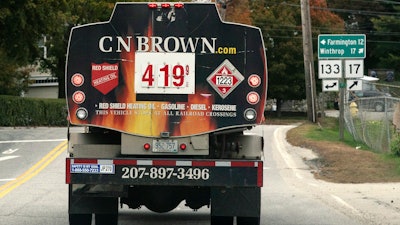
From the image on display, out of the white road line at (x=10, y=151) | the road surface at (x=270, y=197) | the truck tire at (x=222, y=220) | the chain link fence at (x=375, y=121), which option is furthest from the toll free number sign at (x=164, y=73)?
the white road line at (x=10, y=151)

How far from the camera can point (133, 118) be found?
28.1ft

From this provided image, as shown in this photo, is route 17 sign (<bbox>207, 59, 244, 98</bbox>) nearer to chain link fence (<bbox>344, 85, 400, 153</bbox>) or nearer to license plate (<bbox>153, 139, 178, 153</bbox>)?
license plate (<bbox>153, 139, 178, 153</bbox>)

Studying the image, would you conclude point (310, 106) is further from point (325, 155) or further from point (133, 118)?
point (133, 118)

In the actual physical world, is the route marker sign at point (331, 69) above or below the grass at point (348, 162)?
above

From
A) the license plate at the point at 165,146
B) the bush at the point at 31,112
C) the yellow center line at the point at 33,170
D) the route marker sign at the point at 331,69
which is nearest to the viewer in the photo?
the license plate at the point at 165,146

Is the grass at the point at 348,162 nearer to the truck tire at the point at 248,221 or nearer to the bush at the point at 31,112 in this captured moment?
the truck tire at the point at 248,221

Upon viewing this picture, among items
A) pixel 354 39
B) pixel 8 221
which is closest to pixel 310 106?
pixel 354 39

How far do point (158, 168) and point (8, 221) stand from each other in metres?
3.31

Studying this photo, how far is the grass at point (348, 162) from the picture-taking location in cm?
1730

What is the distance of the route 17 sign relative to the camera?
338 inches

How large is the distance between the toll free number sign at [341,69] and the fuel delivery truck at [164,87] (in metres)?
15.4

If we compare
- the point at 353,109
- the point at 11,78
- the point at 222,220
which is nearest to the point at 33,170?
the point at 222,220

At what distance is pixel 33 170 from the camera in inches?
720

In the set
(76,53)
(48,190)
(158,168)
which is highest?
(76,53)
